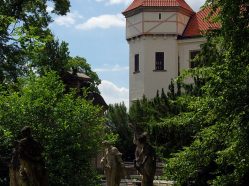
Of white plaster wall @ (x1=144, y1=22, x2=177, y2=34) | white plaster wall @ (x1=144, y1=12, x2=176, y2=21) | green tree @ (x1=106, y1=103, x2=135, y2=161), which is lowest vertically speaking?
green tree @ (x1=106, y1=103, x2=135, y2=161)

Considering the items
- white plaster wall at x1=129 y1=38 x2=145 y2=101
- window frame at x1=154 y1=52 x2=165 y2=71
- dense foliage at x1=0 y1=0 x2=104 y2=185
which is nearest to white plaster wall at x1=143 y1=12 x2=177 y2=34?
white plaster wall at x1=129 y1=38 x2=145 y2=101

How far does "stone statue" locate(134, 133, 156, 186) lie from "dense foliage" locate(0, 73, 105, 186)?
2781 millimetres

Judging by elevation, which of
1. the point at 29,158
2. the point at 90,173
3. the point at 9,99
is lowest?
the point at 90,173

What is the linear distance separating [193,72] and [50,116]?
17.5 ft

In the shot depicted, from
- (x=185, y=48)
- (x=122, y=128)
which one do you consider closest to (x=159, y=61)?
(x=185, y=48)

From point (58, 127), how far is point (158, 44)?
1205 inches

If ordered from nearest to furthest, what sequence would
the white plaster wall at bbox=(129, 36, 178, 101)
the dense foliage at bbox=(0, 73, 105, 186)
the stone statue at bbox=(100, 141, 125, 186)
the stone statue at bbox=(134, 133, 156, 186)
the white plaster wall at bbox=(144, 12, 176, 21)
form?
the stone statue at bbox=(134, 133, 156, 186), the stone statue at bbox=(100, 141, 125, 186), the dense foliage at bbox=(0, 73, 105, 186), the white plaster wall at bbox=(129, 36, 178, 101), the white plaster wall at bbox=(144, 12, 176, 21)

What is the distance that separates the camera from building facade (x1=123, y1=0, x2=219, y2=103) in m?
45.6

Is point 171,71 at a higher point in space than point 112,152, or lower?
higher

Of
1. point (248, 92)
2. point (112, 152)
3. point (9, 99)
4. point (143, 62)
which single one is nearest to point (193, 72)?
point (248, 92)

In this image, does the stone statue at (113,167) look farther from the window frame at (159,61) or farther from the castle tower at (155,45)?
the window frame at (159,61)

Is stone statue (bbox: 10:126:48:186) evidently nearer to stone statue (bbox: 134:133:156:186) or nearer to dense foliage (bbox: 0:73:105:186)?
stone statue (bbox: 134:133:156:186)

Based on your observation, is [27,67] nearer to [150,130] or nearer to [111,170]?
[150,130]

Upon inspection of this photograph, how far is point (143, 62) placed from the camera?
4575 cm
